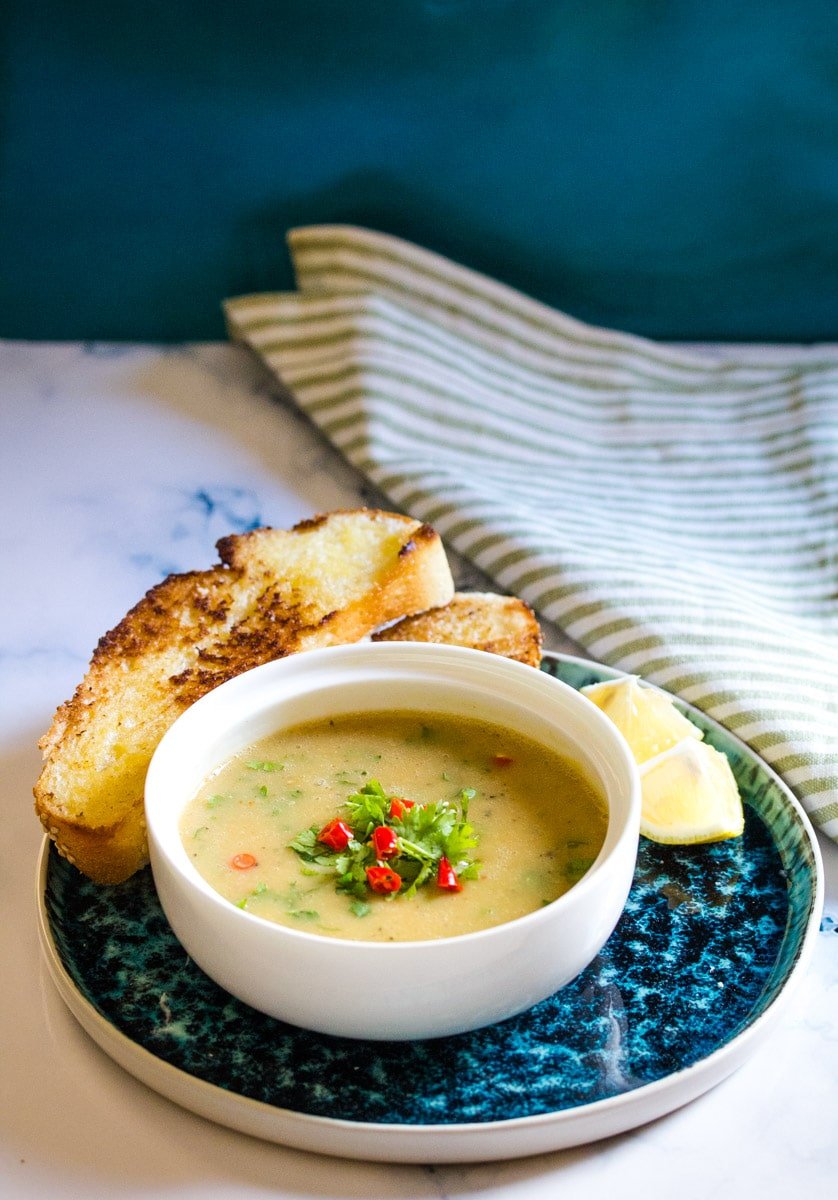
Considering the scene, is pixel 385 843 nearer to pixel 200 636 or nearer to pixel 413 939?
pixel 413 939

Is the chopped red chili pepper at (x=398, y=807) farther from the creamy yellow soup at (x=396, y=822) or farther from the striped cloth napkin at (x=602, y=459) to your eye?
the striped cloth napkin at (x=602, y=459)

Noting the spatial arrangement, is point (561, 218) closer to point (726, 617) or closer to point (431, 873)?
point (726, 617)

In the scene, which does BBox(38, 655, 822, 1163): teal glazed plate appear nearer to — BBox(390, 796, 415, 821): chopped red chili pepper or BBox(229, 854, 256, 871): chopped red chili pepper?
BBox(229, 854, 256, 871): chopped red chili pepper

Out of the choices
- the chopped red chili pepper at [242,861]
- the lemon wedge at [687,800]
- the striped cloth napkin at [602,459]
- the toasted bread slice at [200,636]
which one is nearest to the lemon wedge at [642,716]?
the lemon wedge at [687,800]

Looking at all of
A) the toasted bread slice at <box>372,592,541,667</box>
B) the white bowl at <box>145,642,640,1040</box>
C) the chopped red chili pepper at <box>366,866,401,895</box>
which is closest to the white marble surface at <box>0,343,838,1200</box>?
the white bowl at <box>145,642,640,1040</box>

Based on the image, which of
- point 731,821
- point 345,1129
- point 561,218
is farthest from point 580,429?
point 345,1129

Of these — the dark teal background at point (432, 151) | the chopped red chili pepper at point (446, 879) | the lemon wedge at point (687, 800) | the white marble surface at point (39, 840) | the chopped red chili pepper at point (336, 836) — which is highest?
the dark teal background at point (432, 151)
